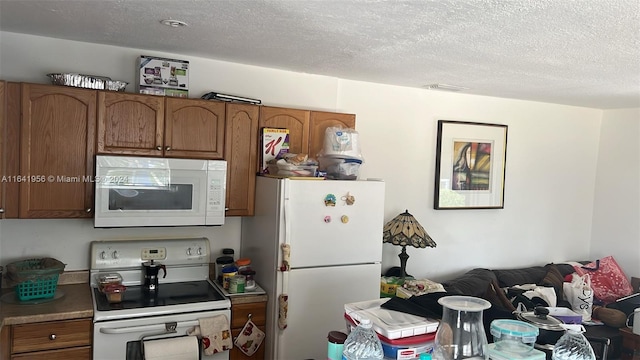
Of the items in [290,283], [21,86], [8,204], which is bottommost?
[290,283]

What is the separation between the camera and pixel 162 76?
10.00 ft

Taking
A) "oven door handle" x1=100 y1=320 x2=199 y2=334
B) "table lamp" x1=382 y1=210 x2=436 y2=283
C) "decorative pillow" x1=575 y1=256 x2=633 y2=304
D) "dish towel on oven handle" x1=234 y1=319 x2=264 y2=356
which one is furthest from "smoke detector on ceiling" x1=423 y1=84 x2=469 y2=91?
"oven door handle" x1=100 y1=320 x2=199 y2=334

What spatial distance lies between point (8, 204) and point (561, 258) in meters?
4.81

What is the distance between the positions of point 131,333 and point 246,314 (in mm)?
665

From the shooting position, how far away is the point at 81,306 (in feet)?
8.65

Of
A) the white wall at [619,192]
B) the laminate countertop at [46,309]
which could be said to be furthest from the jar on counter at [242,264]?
the white wall at [619,192]

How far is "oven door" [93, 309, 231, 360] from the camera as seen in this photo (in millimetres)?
2580

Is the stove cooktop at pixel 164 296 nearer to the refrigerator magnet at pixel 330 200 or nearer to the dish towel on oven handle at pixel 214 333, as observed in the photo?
the dish towel on oven handle at pixel 214 333

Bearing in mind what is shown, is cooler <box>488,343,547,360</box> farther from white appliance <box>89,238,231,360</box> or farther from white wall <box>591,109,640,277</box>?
white wall <box>591,109,640,277</box>

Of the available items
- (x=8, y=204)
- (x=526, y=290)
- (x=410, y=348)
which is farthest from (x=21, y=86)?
(x=526, y=290)

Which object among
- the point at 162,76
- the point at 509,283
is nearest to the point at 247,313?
the point at 162,76

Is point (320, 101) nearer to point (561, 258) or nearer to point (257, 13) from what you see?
point (257, 13)

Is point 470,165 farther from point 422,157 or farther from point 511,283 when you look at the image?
point 511,283

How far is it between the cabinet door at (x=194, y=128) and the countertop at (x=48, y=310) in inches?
37.8
